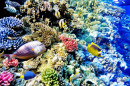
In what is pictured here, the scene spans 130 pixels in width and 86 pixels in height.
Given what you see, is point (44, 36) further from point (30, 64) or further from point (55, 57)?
point (30, 64)

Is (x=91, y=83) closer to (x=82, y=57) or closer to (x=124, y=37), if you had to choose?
(x=82, y=57)

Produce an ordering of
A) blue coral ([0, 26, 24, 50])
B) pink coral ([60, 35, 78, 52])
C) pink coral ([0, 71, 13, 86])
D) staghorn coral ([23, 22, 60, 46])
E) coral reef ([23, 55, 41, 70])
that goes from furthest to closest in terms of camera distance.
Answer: pink coral ([60, 35, 78, 52])
staghorn coral ([23, 22, 60, 46])
blue coral ([0, 26, 24, 50])
coral reef ([23, 55, 41, 70])
pink coral ([0, 71, 13, 86])

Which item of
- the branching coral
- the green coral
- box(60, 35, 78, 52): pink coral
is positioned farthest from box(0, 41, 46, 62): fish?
box(60, 35, 78, 52): pink coral

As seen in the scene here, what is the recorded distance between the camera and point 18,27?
141 inches

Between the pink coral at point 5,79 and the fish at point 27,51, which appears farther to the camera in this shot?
the pink coral at point 5,79

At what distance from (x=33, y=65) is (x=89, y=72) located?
2.77m

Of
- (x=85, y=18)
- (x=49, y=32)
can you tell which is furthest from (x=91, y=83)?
(x=85, y=18)

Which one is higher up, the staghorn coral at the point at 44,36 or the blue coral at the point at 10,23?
the blue coral at the point at 10,23

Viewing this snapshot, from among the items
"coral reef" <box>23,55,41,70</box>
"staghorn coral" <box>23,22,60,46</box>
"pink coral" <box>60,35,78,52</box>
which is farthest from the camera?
"pink coral" <box>60,35,78,52</box>

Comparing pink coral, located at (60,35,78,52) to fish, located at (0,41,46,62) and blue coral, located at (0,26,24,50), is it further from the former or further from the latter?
blue coral, located at (0,26,24,50)

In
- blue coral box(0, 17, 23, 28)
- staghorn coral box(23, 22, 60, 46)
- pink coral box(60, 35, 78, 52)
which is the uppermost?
blue coral box(0, 17, 23, 28)

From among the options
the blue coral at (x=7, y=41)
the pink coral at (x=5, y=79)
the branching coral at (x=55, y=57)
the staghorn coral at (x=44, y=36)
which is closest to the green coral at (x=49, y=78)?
the branching coral at (x=55, y=57)

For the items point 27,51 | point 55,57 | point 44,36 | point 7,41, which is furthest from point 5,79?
point 44,36

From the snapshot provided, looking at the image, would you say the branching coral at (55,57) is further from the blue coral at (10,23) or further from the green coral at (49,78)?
the blue coral at (10,23)
